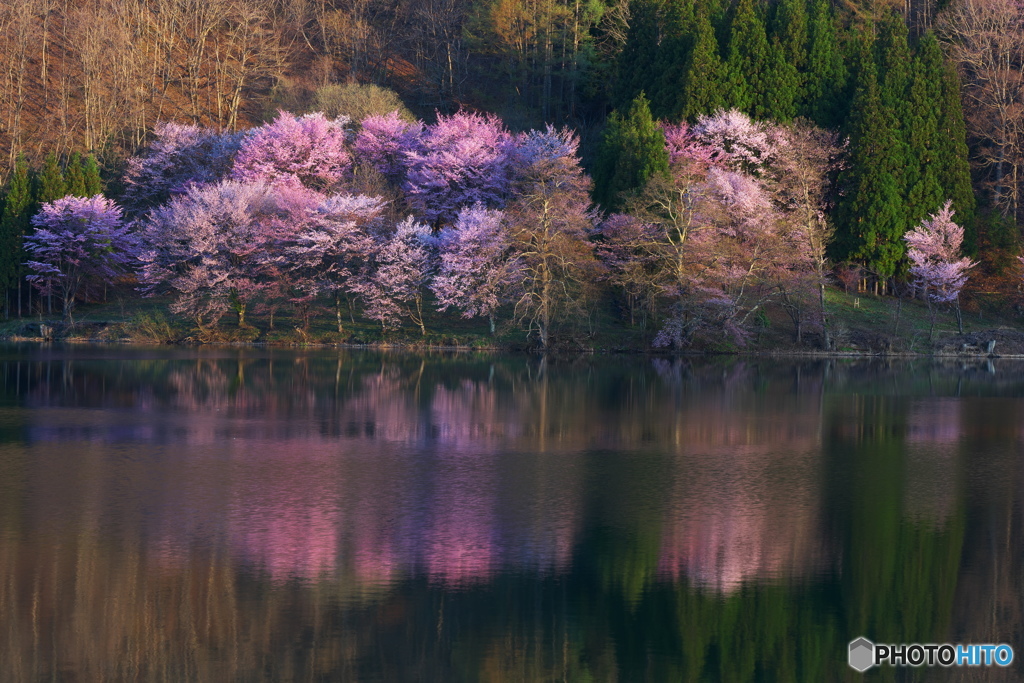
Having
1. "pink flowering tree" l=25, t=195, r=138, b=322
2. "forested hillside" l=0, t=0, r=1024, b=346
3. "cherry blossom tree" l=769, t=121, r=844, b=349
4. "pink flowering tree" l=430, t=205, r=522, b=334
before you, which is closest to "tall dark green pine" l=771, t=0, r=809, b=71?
"forested hillside" l=0, t=0, r=1024, b=346

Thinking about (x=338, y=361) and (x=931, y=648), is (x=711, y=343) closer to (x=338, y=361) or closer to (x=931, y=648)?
(x=338, y=361)

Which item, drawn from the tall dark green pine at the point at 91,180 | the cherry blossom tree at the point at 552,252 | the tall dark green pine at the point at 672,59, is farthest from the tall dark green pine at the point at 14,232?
the tall dark green pine at the point at 672,59

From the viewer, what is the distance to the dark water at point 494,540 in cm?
1001

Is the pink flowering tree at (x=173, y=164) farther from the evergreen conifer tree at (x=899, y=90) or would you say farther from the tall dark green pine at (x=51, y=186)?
the evergreen conifer tree at (x=899, y=90)

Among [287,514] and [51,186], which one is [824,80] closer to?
[51,186]

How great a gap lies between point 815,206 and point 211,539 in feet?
155

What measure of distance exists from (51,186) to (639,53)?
35.0m

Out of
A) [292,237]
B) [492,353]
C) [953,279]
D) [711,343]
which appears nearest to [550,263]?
[492,353]

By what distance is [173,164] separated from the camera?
214ft

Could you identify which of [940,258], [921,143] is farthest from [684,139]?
[940,258]

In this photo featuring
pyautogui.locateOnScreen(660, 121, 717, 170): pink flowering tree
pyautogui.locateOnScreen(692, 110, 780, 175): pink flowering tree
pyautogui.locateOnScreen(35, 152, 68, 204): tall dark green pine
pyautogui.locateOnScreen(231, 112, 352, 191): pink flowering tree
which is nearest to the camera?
pyautogui.locateOnScreen(660, 121, 717, 170): pink flowering tree

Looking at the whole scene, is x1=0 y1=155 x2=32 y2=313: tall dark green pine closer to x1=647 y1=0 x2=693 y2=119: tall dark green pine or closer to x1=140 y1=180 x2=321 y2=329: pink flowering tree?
x1=140 y1=180 x2=321 y2=329: pink flowering tree

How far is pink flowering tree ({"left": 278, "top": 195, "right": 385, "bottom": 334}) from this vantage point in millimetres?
53156

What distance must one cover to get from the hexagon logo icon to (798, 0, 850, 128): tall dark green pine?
51.2m
